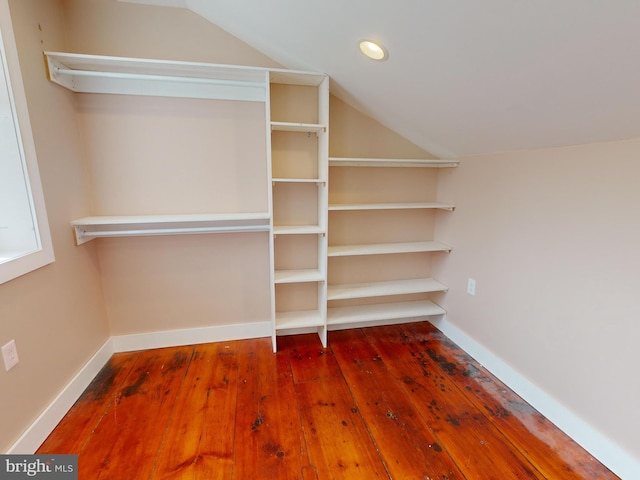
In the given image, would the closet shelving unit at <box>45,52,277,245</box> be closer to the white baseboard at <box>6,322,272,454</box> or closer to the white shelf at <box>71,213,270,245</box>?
the white shelf at <box>71,213,270,245</box>

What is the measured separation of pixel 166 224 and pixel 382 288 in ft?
5.70

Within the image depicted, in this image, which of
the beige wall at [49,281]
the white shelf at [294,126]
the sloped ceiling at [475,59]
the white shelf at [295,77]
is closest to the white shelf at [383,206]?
the sloped ceiling at [475,59]

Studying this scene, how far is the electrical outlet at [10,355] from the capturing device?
1312 mm

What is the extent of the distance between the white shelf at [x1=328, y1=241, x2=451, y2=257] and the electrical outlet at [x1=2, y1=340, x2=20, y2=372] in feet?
5.72

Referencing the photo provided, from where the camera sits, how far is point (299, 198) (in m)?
2.36

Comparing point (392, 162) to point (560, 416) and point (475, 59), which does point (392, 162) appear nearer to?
point (475, 59)

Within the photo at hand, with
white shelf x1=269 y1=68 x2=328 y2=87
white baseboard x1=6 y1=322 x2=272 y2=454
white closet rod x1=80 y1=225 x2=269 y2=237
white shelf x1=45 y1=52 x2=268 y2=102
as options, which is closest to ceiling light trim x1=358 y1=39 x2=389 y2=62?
white shelf x1=269 y1=68 x2=328 y2=87

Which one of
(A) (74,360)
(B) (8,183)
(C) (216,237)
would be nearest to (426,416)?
(C) (216,237)

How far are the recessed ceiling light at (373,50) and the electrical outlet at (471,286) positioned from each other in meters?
1.64

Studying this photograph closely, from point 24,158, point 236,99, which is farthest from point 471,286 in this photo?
point 24,158

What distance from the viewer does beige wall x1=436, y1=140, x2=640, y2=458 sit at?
1.33 metres

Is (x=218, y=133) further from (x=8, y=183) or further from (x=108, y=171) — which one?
(x=8, y=183)

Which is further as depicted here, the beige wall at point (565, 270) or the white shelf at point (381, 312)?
the white shelf at point (381, 312)

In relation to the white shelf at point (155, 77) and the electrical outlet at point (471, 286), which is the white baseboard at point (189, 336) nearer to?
the electrical outlet at point (471, 286)
